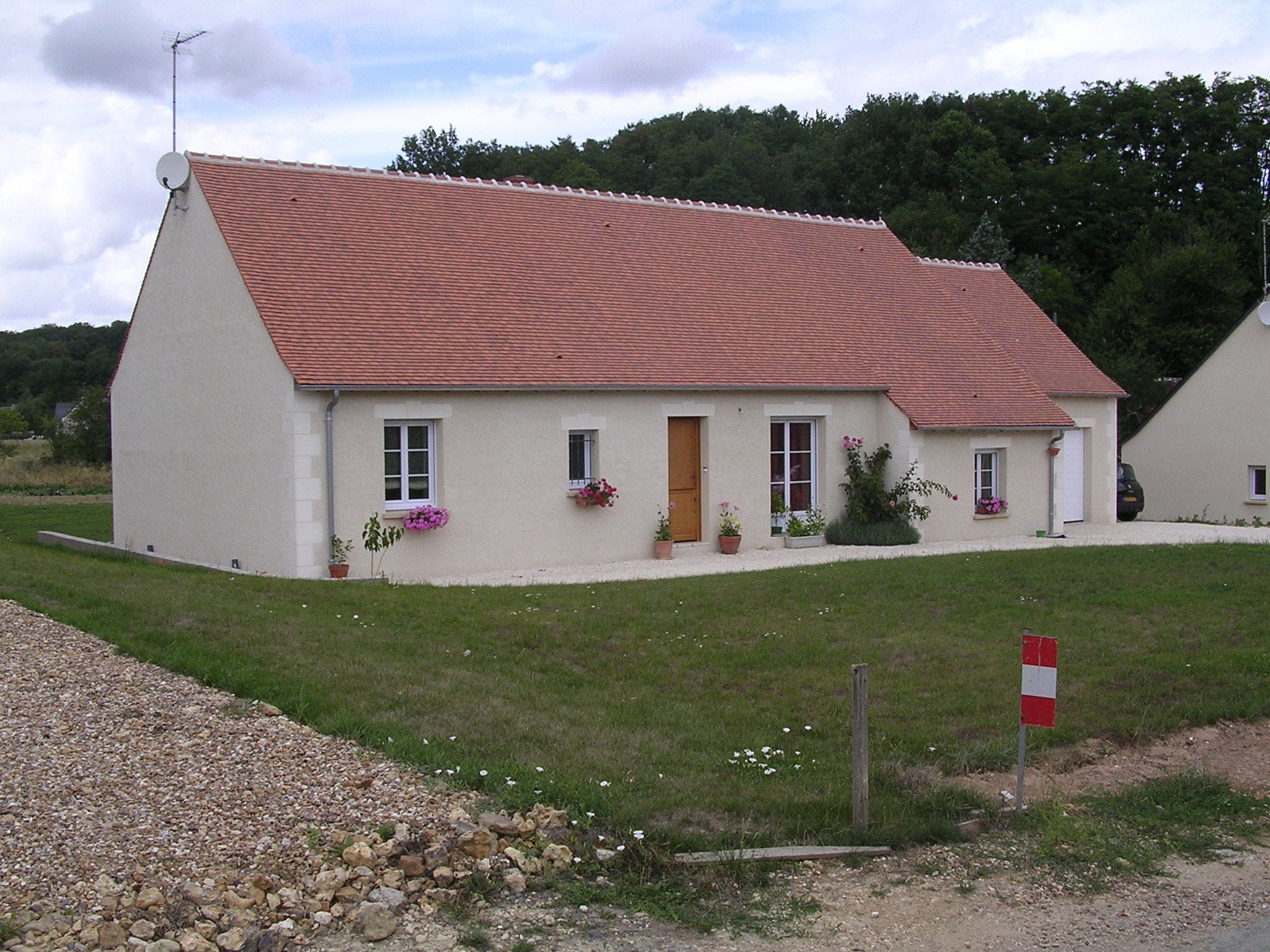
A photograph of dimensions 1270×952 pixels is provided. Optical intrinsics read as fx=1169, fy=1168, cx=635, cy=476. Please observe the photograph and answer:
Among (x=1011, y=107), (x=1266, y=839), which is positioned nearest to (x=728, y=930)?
→ (x=1266, y=839)

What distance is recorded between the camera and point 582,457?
16.8m

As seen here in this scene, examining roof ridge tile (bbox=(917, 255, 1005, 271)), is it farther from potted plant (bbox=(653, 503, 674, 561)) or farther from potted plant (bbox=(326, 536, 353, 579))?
potted plant (bbox=(326, 536, 353, 579))

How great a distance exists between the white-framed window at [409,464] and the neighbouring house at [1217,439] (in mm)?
19244

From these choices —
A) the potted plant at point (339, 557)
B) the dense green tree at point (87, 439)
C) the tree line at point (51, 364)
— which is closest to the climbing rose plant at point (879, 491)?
the potted plant at point (339, 557)

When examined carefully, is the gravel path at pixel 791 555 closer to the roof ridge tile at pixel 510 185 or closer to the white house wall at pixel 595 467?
the white house wall at pixel 595 467

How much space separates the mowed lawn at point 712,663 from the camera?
6.91m

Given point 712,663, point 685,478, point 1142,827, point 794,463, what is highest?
point 794,463

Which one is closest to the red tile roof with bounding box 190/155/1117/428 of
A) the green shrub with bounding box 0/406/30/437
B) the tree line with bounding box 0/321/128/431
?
the green shrub with bounding box 0/406/30/437

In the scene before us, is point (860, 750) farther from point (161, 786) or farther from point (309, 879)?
point (161, 786)

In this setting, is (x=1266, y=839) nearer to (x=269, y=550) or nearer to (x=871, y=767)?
(x=871, y=767)

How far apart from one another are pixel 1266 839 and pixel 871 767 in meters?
2.19

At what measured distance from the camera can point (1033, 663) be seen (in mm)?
6617

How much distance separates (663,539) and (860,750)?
1093 cm

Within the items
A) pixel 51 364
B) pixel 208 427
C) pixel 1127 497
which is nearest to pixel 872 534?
pixel 208 427
